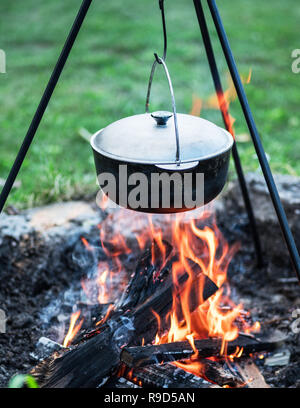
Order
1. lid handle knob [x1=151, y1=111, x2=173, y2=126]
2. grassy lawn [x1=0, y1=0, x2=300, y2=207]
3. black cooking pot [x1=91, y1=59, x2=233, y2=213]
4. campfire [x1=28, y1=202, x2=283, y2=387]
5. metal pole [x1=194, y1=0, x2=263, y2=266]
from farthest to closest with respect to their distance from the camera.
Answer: grassy lawn [x1=0, y1=0, x2=300, y2=207]
metal pole [x1=194, y1=0, x2=263, y2=266]
campfire [x1=28, y1=202, x2=283, y2=387]
lid handle knob [x1=151, y1=111, x2=173, y2=126]
black cooking pot [x1=91, y1=59, x2=233, y2=213]

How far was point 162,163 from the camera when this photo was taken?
1.84m

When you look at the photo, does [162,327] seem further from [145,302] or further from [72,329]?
[72,329]

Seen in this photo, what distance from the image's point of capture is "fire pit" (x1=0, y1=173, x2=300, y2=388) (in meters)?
2.17

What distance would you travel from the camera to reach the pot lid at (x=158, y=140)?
1891 mm

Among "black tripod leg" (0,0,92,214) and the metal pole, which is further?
the metal pole

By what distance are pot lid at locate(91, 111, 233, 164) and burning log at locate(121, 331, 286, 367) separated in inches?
35.1

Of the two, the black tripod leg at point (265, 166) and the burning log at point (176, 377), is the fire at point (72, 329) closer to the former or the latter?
the burning log at point (176, 377)

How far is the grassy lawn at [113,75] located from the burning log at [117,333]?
1.43m

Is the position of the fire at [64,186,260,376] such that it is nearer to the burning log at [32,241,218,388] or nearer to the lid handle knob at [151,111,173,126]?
the burning log at [32,241,218,388]

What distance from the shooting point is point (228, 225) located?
3422 mm

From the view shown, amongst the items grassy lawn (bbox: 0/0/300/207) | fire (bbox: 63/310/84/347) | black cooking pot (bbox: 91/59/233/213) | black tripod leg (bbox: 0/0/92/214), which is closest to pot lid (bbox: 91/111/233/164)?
black cooking pot (bbox: 91/59/233/213)

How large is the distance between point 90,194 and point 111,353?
5.60 feet

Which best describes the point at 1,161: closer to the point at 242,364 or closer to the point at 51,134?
the point at 51,134

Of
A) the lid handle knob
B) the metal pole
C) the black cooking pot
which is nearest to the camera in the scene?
the black cooking pot
